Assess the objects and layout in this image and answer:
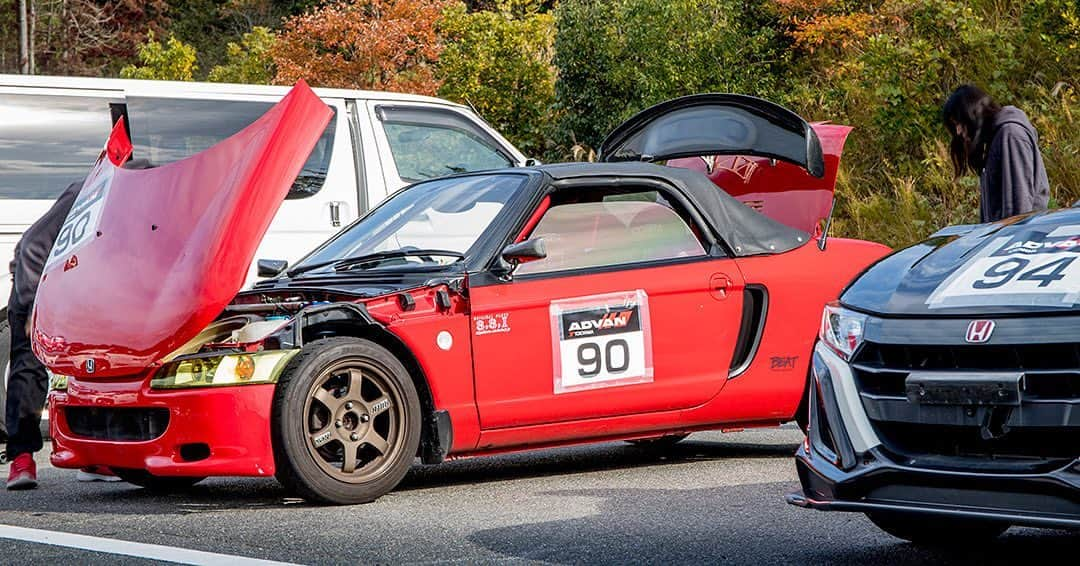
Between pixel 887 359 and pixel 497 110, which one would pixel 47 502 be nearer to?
pixel 887 359

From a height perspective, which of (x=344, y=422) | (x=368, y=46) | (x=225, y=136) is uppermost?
(x=368, y=46)

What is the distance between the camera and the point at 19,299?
7961 mm

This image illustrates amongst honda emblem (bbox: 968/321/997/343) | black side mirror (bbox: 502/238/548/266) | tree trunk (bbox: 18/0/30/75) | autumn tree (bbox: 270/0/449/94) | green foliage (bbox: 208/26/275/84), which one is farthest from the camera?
green foliage (bbox: 208/26/275/84)

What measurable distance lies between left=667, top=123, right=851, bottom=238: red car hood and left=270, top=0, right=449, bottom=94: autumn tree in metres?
15.9

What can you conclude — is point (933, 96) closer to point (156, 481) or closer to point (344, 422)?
point (156, 481)

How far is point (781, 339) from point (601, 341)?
3.27ft

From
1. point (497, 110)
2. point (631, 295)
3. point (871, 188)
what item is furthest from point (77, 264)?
point (497, 110)

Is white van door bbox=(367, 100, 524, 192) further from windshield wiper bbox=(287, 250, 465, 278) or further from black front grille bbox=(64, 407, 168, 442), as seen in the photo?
black front grille bbox=(64, 407, 168, 442)

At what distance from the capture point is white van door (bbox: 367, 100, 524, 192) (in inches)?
449

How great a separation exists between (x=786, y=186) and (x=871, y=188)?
764 centimetres

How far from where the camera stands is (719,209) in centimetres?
774

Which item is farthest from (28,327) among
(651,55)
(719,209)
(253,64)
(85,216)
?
(253,64)

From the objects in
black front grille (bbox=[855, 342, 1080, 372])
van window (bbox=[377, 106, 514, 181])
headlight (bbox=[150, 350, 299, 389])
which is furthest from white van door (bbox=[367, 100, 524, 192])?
black front grille (bbox=[855, 342, 1080, 372])

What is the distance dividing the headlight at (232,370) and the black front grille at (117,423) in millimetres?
184
